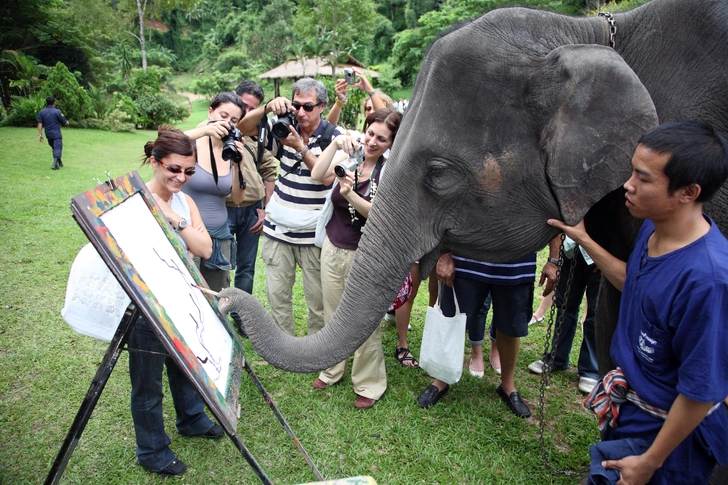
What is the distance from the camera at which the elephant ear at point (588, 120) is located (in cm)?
189

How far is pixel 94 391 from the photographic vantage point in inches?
87.5

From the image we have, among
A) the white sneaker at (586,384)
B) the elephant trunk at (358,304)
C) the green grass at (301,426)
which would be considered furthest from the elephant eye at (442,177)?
the white sneaker at (586,384)

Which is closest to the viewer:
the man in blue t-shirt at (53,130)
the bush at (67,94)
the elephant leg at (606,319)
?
the elephant leg at (606,319)

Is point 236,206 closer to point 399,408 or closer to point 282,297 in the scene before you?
point 282,297

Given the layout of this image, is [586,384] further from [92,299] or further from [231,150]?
[92,299]

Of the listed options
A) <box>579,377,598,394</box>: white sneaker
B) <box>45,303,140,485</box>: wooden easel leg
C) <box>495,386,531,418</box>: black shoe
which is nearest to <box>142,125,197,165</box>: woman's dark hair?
<box>45,303,140,485</box>: wooden easel leg

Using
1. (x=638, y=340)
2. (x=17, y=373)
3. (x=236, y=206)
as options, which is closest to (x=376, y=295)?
(x=638, y=340)

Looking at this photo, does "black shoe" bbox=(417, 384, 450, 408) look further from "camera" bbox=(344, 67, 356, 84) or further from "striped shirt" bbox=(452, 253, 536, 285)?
"camera" bbox=(344, 67, 356, 84)

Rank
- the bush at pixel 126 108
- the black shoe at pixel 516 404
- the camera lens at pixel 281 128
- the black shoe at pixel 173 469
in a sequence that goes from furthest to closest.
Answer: the bush at pixel 126 108 < the black shoe at pixel 516 404 < the camera lens at pixel 281 128 < the black shoe at pixel 173 469

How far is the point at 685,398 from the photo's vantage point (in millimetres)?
1669

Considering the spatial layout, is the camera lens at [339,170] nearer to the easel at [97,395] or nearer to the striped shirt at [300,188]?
the striped shirt at [300,188]

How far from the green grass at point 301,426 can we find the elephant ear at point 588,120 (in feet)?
7.06

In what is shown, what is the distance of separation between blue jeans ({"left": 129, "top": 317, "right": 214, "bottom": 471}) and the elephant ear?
226 centimetres

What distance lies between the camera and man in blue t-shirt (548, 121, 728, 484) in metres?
1.60
